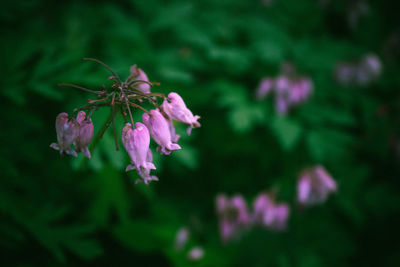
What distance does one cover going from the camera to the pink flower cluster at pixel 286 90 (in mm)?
3008

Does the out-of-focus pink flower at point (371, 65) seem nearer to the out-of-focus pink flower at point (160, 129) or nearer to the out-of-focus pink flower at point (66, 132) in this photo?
the out-of-focus pink flower at point (160, 129)

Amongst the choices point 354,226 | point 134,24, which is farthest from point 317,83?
point 134,24

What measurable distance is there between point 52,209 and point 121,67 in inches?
47.7

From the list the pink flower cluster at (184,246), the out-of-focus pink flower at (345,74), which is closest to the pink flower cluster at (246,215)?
the pink flower cluster at (184,246)

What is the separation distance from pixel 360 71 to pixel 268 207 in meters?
1.94

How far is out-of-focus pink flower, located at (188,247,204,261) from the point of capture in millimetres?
2572

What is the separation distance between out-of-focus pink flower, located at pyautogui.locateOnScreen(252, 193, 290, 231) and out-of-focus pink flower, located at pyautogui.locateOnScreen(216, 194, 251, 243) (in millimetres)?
120

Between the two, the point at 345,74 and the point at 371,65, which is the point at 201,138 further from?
the point at 371,65

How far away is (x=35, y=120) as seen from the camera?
82.4 inches

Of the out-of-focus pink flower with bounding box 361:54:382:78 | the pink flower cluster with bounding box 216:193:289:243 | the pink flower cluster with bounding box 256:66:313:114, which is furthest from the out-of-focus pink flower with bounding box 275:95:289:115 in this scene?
the out-of-focus pink flower with bounding box 361:54:382:78

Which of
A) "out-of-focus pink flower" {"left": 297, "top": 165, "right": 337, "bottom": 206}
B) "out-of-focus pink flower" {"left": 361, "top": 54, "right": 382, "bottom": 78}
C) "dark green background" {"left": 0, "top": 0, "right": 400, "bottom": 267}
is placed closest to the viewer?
"dark green background" {"left": 0, "top": 0, "right": 400, "bottom": 267}

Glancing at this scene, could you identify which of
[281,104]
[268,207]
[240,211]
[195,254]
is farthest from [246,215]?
[281,104]

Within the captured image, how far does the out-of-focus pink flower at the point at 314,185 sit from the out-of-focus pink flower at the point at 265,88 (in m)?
0.87

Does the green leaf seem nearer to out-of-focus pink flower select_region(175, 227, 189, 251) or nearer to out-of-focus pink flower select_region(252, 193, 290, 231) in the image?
out-of-focus pink flower select_region(252, 193, 290, 231)
